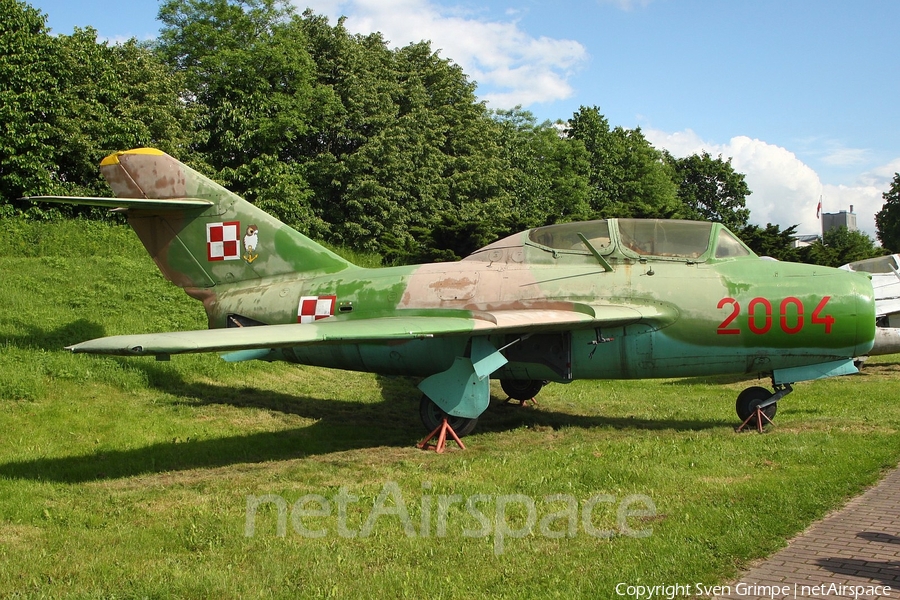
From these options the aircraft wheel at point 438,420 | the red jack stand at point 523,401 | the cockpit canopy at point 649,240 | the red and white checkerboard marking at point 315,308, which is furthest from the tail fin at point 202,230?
the cockpit canopy at point 649,240

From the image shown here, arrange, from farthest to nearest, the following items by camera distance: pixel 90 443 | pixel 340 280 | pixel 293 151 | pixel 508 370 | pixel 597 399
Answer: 1. pixel 293 151
2. pixel 597 399
3. pixel 340 280
4. pixel 508 370
5. pixel 90 443

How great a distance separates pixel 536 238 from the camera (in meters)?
10.8

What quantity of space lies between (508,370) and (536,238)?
189 cm

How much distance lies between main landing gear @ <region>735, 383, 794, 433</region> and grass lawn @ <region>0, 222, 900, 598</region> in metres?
0.25

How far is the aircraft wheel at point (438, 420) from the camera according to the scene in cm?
1023

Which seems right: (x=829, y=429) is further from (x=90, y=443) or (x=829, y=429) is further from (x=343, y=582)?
(x=90, y=443)

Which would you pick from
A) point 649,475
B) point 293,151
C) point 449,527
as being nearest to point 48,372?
point 449,527

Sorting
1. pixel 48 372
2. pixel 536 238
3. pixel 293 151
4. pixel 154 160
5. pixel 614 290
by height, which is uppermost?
pixel 293 151

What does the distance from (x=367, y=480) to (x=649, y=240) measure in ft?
16.4

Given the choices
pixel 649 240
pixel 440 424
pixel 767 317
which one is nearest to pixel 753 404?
pixel 767 317

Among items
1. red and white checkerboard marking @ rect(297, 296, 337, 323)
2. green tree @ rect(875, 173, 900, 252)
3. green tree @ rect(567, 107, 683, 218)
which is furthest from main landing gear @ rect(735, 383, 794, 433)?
green tree @ rect(875, 173, 900, 252)

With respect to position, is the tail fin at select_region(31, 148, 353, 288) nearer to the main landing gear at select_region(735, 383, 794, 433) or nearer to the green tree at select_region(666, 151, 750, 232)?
the main landing gear at select_region(735, 383, 794, 433)

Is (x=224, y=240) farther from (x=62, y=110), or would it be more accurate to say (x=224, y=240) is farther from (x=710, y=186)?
(x=710, y=186)

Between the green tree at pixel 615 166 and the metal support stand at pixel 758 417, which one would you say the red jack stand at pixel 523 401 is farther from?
the green tree at pixel 615 166
